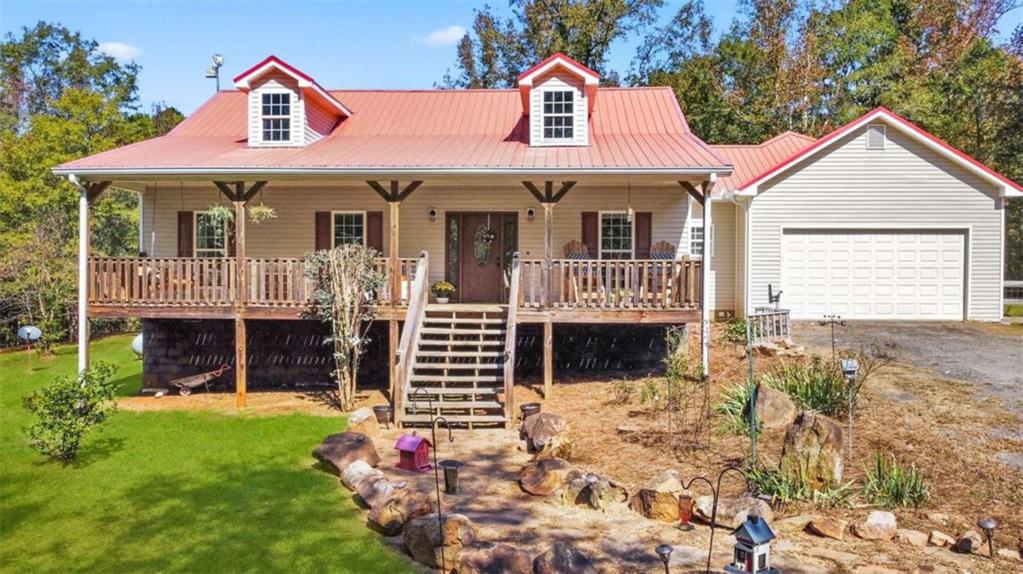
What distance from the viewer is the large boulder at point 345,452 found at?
885cm

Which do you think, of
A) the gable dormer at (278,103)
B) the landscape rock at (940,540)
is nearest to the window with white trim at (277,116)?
the gable dormer at (278,103)

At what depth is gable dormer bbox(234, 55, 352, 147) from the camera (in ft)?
49.0

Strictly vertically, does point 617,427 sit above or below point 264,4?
below

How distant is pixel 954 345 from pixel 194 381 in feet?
50.2

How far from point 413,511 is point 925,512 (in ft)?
16.6

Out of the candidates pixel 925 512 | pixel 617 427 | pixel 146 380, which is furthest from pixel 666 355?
pixel 146 380

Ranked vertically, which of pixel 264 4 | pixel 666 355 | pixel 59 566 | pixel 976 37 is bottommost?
pixel 59 566

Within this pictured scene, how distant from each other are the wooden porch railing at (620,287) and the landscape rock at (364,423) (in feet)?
11.6

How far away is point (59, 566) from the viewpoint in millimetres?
6430

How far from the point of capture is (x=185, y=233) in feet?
51.8

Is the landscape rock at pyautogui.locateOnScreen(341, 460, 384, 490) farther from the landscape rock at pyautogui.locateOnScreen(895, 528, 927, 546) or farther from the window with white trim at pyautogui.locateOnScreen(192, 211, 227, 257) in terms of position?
the window with white trim at pyautogui.locateOnScreen(192, 211, 227, 257)

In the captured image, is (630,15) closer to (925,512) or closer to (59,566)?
(925,512)

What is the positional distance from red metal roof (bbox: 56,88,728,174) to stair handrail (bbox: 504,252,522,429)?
1980 millimetres

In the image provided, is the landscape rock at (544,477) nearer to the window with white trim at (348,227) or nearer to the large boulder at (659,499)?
the large boulder at (659,499)
